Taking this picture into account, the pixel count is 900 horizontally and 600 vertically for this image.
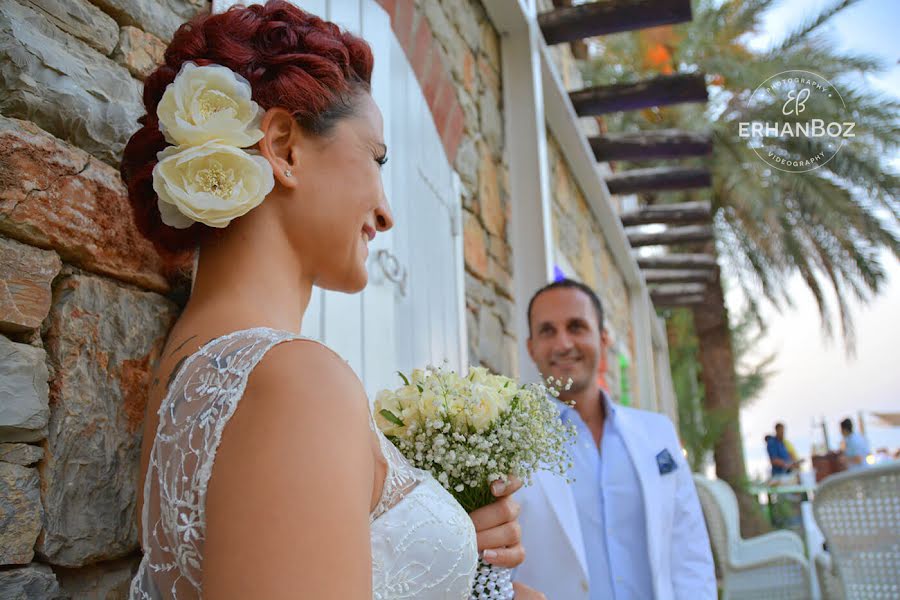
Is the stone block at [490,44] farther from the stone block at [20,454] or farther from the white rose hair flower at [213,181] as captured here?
A: the stone block at [20,454]

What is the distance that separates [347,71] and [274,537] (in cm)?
87

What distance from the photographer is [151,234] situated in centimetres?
131

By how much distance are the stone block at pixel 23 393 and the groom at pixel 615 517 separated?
69.6 inches

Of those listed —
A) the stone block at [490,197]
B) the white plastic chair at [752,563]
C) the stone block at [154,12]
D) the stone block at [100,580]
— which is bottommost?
the white plastic chair at [752,563]

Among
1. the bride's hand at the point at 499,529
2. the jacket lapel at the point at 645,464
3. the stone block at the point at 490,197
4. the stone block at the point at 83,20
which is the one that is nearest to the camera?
the stone block at the point at 83,20

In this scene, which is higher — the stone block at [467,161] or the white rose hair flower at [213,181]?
the stone block at [467,161]

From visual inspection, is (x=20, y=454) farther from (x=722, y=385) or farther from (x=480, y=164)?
(x=722, y=385)

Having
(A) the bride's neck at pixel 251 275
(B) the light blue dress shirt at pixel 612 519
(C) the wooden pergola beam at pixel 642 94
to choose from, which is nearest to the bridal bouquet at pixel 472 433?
(A) the bride's neck at pixel 251 275

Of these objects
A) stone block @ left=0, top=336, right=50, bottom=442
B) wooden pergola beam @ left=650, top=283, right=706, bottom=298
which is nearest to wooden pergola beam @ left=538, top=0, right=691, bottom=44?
stone block @ left=0, top=336, right=50, bottom=442

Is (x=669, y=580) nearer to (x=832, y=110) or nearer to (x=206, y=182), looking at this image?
(x=206, y=182)

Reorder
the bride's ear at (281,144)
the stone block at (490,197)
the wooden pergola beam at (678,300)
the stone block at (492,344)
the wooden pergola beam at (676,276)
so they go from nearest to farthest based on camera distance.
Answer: the bride's ear at (281,144) → the stone block at (492,344) → the stone block at (490,197) → the wooden pergola beam at (676,276) → the wooden pergola beam at (678,300)

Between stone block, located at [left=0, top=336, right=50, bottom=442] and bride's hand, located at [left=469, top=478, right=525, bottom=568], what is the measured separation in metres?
0.84

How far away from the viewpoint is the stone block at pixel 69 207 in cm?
120

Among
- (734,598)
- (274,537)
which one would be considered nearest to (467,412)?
(274,537)
